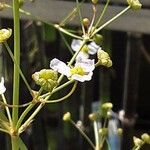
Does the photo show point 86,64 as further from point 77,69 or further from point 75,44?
point 75,44

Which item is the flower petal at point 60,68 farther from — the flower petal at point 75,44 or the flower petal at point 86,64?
the flower petal at point 75,44

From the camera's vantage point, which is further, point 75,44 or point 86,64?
point 75,44

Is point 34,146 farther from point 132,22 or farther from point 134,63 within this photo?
point 134,63

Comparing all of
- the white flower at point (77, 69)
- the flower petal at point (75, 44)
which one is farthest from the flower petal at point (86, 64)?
the flower petal at point (75, 44)

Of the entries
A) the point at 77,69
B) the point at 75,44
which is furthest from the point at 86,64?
the point at 75,44

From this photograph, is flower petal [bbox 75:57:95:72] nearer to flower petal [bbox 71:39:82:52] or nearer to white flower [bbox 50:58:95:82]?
white flower [bbox 50:58:95:82]

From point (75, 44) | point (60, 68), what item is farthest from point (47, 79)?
point (75, 44)

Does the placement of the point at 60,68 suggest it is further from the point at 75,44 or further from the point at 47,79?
the point at 75,44

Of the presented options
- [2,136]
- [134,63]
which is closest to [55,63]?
[2,136]

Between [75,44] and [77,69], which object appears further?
[75,44]
